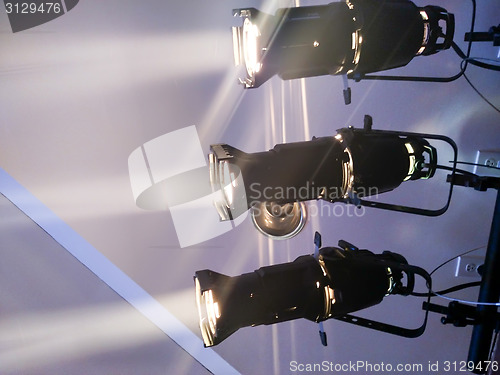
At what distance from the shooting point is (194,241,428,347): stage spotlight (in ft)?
3.08

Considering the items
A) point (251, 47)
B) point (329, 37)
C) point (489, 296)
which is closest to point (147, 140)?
point (251, 47)

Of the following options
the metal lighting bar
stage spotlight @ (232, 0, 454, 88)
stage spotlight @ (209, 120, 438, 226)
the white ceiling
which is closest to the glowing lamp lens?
stage spotlight @ (232, 0, 454, 88)

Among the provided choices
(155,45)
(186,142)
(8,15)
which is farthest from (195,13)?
(8,15)

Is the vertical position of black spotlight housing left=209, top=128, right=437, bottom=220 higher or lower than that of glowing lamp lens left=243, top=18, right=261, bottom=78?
lower

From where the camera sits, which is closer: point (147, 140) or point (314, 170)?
point (314, 170)

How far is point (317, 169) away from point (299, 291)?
0.94ft

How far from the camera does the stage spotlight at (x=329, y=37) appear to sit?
863 millimetres

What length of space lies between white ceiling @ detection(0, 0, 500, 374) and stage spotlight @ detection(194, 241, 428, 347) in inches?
14.7

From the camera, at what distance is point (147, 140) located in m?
1.25

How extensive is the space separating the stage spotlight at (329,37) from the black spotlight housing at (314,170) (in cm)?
16

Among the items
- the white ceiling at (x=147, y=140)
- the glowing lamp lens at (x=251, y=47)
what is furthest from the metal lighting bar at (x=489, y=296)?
the glowing lamp lens at (x=251, y=47)

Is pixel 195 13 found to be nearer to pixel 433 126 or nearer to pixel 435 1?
pixel 435 1

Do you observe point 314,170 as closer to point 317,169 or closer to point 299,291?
point 317,169

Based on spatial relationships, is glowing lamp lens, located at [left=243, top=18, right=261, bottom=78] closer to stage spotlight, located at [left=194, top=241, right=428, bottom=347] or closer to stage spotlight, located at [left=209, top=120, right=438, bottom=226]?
stage spotlight, located at [left=209, top=120, right=438, bottom=226]
